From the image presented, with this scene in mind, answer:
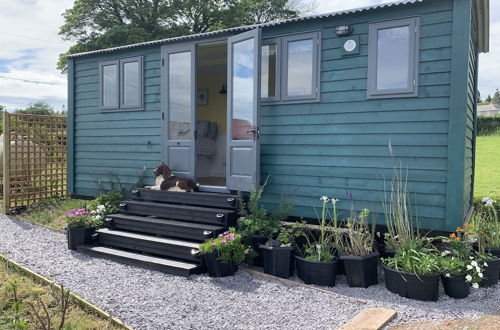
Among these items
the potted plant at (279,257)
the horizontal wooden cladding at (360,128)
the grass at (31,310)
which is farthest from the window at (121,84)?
the potted plant at (279,257)

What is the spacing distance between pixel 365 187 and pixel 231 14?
1636 cm

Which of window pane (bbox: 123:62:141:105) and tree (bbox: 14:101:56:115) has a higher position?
tree (bbox: 14:101:56:115)

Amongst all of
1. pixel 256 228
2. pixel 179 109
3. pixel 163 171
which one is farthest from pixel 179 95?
pixel 256 228

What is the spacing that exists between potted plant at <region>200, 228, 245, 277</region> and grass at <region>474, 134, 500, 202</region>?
199 inches

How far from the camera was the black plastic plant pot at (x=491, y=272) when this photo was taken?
3.58 m

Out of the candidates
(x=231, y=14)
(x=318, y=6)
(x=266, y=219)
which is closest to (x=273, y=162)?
(x=266, y=219)

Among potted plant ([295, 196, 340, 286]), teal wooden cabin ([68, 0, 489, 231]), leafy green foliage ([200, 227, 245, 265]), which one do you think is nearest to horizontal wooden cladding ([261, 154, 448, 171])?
teal wooden cabin ([68, 0, 489, 231])

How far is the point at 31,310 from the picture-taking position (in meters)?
2.97

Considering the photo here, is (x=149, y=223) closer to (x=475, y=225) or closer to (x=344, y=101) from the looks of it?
(x=344, y=101)

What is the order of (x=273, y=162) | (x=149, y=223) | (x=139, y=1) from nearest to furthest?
(x=149, y=223) → (x=273, y=162) → (x=139, y=1)

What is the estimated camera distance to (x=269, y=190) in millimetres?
5254

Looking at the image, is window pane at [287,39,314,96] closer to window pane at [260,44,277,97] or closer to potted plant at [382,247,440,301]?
window pane at [260,44,277,97]

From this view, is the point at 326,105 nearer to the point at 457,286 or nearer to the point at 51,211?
the point at 457,286

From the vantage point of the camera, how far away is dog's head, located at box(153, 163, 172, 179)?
5.63m
